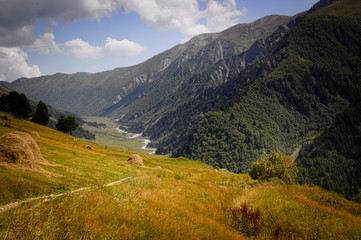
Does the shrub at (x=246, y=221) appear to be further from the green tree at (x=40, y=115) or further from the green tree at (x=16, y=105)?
the green tree at (x=40, y=115)

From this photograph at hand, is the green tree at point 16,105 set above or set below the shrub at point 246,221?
above

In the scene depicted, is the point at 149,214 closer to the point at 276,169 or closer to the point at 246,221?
the point at 246,221

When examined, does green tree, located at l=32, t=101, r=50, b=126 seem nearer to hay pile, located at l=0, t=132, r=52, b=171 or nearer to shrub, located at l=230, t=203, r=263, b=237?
hay pile, located at l=0, t=132, r=52, b=171

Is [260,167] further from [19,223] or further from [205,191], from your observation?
[19,223]

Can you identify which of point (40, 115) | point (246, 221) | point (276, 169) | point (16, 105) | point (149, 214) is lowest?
point (276, 169)

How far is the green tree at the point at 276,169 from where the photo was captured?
3405cm

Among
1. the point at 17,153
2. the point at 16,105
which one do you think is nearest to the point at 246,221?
the point at 17,153

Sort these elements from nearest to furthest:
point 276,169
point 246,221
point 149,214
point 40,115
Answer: point 149,214 → point 246,221 → point 276,169 → point 40,115

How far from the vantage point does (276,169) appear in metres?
34.6

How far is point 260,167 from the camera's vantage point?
37125 mm

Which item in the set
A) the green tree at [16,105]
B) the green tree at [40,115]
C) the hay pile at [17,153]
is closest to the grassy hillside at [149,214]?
the hay pile at [17,153]

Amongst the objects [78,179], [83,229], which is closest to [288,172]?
[78,179]

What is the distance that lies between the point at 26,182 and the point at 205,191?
1415 cm

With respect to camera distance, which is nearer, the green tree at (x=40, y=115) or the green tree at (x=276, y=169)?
the green tree at (x=276, y=169)
